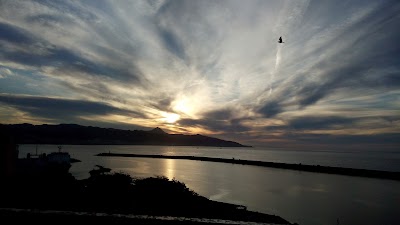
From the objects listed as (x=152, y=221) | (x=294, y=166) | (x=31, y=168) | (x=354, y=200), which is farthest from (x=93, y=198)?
(x=294, y=166)

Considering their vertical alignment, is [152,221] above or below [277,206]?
above

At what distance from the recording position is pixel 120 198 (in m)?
27.7

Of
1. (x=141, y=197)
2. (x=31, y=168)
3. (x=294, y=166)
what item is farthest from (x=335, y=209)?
(x=294, y=166)

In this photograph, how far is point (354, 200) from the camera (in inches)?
2234

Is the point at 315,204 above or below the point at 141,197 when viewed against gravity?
below

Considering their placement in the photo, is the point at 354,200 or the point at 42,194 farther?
the point at 354,200

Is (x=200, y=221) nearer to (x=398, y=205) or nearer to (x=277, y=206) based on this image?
(x=277, y=206)

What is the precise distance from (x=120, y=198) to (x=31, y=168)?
4418cm

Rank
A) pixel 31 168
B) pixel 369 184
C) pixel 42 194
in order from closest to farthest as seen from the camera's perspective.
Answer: pixel 42 194
pixel 31 168
pixel 369 184

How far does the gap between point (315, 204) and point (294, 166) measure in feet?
222

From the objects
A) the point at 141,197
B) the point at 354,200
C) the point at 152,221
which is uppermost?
the point at 152,221

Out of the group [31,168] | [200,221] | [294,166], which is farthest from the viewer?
[294,166]

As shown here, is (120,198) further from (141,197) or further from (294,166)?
(294,166)

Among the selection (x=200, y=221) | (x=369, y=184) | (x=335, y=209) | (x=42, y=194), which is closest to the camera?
(x=200, y=221)
